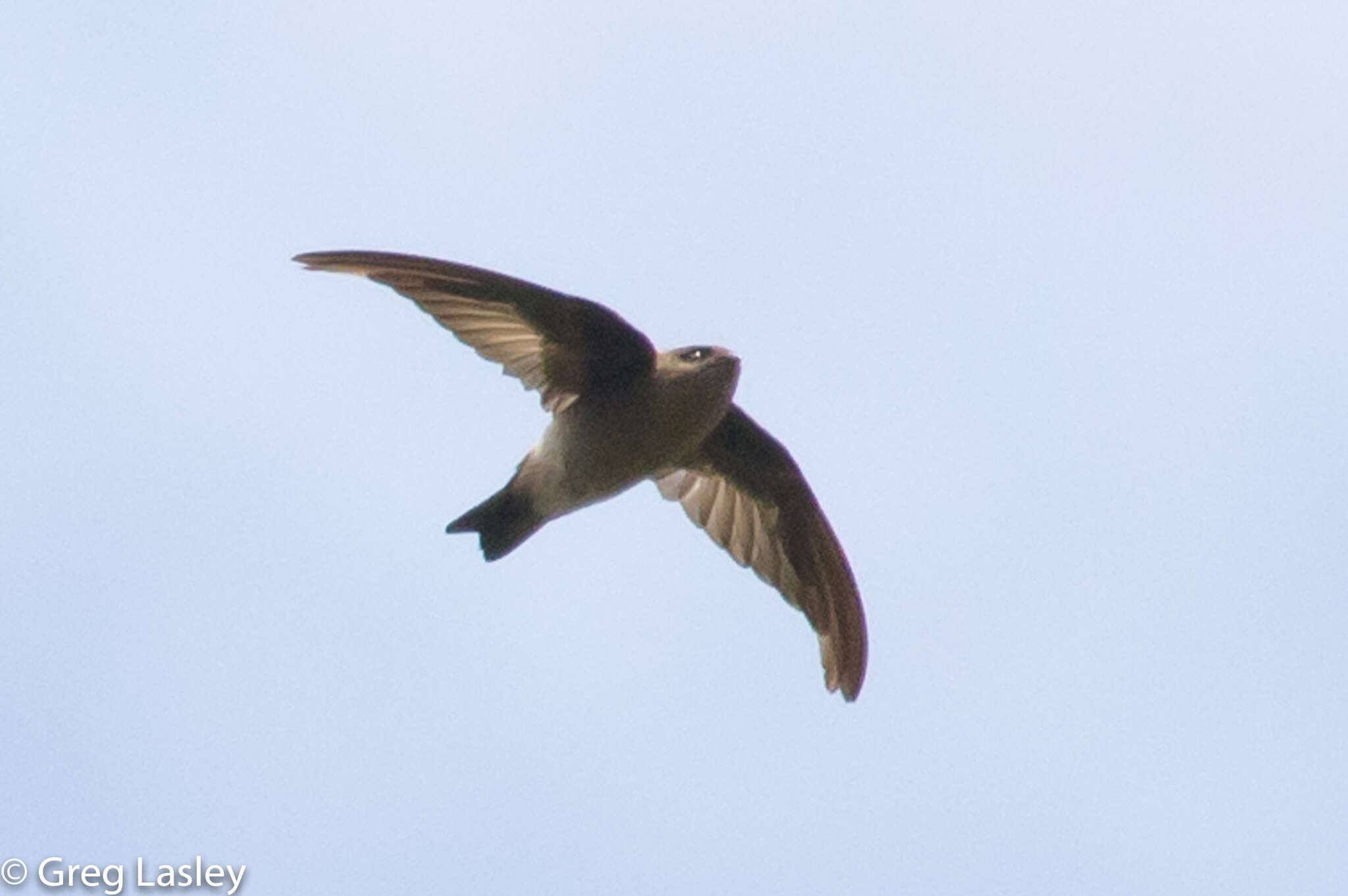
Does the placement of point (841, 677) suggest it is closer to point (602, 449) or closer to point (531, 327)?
point (602, 449)

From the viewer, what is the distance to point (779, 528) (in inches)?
378

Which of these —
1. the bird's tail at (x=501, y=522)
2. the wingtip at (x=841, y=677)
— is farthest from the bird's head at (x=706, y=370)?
the wingtip at (x=841, y=677)

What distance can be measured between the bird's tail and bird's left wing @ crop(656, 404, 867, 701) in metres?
1.07

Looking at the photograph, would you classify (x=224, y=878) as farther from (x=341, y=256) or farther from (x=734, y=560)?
(x=734, y=560)

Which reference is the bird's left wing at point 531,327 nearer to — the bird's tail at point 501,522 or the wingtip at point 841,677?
the bird's tail at point 501,522

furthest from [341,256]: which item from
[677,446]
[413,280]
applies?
[677,446]

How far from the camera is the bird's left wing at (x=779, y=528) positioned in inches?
372

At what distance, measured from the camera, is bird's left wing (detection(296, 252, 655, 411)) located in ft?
27.4

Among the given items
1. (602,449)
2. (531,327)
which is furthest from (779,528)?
(531,327)

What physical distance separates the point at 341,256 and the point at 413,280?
0.42m

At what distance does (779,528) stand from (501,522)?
1.50 metres

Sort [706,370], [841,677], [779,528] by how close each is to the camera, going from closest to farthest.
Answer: [706,370] < [841,677] < [779,528]

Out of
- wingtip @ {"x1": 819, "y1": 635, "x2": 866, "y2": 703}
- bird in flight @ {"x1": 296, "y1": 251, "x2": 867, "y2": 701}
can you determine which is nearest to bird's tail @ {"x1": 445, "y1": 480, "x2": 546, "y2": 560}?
bird in flight @ {"x1": 296, "y1": 251, "x2": 867, "y2": 701}

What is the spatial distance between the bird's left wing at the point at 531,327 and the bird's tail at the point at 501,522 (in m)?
0.45
